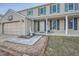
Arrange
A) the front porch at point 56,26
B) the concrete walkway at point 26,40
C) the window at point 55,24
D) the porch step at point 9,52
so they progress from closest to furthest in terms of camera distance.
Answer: the porch step at point 9,52
the concrete walkway at point 26,40
the front porch at point 56,26
the window at point 55,24

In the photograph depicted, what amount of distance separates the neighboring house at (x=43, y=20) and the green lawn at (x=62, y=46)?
0.17 m

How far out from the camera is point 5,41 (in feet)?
9.94

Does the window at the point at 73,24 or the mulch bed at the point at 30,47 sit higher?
the window at the point at 73,24

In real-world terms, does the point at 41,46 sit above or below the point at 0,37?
below

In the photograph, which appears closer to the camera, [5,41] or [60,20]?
[5,41]

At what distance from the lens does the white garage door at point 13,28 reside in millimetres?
3210

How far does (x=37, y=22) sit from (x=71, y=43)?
3.64ft

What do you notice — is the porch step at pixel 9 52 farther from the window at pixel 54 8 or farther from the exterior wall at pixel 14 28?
the window at pixel 54 8

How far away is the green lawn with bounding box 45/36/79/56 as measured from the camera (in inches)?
113

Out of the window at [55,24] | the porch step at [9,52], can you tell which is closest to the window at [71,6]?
the window at [55,24]

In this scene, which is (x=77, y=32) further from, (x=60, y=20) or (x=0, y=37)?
(x=0, y=37)

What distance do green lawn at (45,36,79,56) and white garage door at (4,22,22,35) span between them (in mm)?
921

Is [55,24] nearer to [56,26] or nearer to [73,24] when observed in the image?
[56,26]

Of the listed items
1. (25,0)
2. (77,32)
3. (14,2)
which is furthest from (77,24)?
(14,2)
